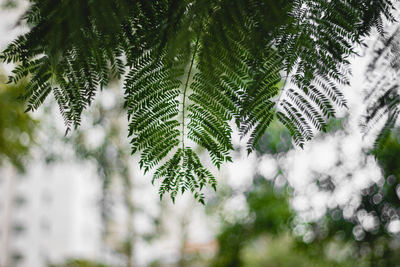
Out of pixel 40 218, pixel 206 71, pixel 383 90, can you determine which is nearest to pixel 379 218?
pixel 383 90

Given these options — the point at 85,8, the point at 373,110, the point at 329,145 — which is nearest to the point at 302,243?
the point at 329,145

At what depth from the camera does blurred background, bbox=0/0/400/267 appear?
2.56 metres

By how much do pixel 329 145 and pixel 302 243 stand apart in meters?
3.14

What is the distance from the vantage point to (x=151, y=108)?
557mm

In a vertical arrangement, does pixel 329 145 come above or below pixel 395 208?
above

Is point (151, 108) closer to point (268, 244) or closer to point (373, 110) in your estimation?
point (373, 110)

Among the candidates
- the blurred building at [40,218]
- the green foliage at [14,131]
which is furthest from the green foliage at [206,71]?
the blurred building at [40,218]

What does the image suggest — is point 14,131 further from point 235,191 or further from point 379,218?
point 235,191

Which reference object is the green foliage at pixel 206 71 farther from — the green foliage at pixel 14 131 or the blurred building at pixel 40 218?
the blurred building at pixel 40 218

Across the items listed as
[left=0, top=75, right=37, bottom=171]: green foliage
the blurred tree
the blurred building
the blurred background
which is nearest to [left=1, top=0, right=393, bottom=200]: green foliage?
the blurred background

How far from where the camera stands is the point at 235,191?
7441 millimetres

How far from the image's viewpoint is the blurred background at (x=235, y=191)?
2.56 m

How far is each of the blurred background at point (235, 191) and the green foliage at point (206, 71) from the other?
7cm

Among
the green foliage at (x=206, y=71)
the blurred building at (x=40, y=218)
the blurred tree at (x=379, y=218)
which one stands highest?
the blurred building at (x=40, y=218)
